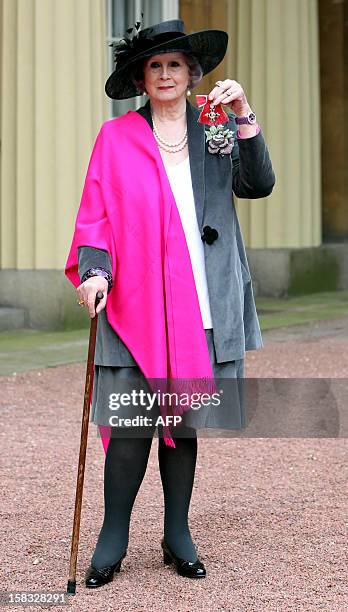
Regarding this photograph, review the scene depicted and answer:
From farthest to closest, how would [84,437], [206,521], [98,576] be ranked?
[206,521] → [98,576] → [84,437]

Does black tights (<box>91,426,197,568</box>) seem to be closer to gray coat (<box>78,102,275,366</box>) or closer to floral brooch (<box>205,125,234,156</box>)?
gray coat (<box>78,102,275,366</box>)

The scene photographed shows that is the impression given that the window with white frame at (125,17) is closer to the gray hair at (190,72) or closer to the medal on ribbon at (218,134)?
the gray hair at (190,72)

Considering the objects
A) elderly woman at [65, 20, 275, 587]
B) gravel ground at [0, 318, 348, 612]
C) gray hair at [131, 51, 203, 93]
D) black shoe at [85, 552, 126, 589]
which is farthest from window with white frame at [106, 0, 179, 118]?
black shoe at [85, 552, 126, 589]

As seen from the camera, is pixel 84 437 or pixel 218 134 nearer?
pixel 84 437

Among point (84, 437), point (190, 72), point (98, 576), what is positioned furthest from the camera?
point (190, 72)

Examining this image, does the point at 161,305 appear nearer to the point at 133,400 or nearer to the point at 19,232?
the point at 133,400

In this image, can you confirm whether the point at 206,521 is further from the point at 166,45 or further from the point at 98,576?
the point at 166,45

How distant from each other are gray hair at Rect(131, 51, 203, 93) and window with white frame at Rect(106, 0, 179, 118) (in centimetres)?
704

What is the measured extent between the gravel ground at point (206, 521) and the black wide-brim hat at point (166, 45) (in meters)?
1.52

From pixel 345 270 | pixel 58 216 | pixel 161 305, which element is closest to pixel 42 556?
pixel 161 305

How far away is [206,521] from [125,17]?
7520 millimetres

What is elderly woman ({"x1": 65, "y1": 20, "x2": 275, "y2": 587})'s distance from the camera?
3.71m

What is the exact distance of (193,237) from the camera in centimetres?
378

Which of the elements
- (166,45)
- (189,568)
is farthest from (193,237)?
(189,568)
